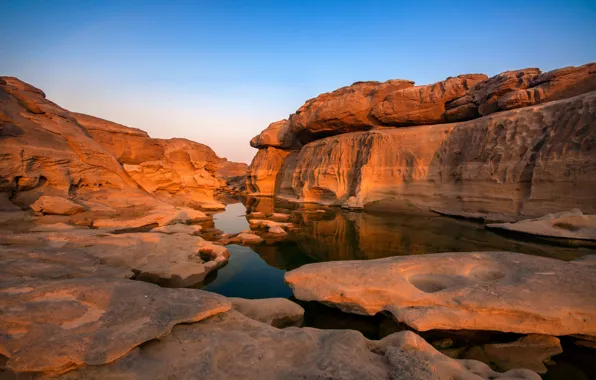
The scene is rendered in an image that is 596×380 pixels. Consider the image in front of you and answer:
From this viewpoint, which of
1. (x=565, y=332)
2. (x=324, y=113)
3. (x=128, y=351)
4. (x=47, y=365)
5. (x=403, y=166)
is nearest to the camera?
(x=47, y=365)

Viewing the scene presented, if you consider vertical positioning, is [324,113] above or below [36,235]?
above

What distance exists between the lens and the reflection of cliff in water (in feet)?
25.5

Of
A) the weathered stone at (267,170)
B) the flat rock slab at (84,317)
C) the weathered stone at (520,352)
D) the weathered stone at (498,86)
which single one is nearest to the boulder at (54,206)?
the flat rock slab at (84,317)

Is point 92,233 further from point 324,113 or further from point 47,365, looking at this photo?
point 324,113

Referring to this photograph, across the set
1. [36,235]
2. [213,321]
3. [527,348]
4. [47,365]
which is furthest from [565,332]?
[36,235]

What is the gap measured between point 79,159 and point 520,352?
47.2 ft

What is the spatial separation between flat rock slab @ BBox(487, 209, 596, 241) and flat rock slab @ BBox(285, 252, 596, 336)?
5721 millimetres

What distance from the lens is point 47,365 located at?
6.37 feet

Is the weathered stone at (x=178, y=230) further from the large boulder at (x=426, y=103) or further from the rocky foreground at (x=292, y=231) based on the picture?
the large boulder at (x=426, y=103)

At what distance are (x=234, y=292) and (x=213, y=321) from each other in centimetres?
248

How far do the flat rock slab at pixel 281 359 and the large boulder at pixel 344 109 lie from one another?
19516 millimetres

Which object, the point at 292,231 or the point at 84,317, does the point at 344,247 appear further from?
the point at 84,317

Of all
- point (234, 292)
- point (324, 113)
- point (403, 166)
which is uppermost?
point (324, 113)

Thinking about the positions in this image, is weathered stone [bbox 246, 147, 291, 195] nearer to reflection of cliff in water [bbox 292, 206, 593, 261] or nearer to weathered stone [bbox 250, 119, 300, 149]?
weathered stone [bbox 250, 119, 300, 149]
